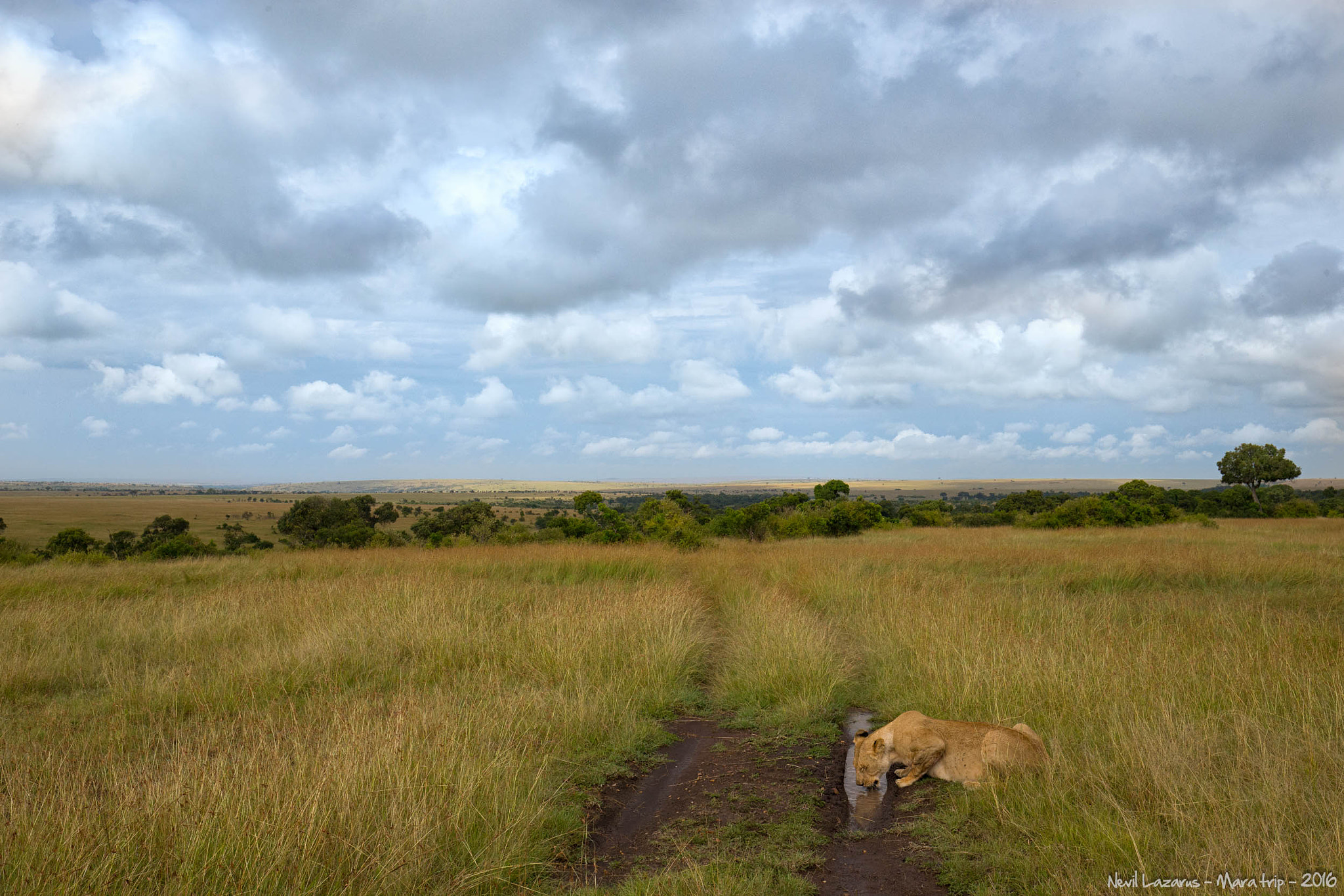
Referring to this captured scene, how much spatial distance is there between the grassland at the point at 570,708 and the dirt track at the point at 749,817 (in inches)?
10.3

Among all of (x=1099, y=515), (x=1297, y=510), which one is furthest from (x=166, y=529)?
(x=1297, y=510)

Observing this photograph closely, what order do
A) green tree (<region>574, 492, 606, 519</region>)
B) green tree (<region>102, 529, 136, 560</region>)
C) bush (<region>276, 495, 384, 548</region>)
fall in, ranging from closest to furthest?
green tree (<region>102, 529, 136, 560</region>)
bush (<region>276, 495, 384, 548</region>)
green tree (<region>574, 492, 606, 519</region>)

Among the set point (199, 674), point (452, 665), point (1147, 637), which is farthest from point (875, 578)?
point (199, 674)

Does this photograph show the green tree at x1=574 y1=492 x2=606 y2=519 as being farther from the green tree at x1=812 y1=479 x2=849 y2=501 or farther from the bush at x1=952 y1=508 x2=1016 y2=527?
the bush at x1=952 y1=508 x2=1016 y2=527

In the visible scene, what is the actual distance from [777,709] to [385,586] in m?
8.02

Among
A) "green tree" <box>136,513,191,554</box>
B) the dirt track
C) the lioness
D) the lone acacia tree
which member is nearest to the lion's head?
the lioness

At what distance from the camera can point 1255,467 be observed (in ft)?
164

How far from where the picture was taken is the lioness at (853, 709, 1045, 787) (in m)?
4.59

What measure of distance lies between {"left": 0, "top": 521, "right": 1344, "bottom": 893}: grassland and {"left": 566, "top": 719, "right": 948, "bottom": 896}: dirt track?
0.86 ft

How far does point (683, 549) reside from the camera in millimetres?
23422

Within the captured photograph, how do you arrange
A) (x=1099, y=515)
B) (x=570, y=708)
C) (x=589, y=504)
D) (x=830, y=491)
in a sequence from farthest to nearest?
(x=830, y=491) < (x=589, y=504) < (x=1099, y=515) < (x=570, y=708)

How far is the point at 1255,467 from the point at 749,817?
6253 centimetres

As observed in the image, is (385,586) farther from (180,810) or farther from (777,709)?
(180,810)

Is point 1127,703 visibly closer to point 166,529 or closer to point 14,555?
point 14,555
